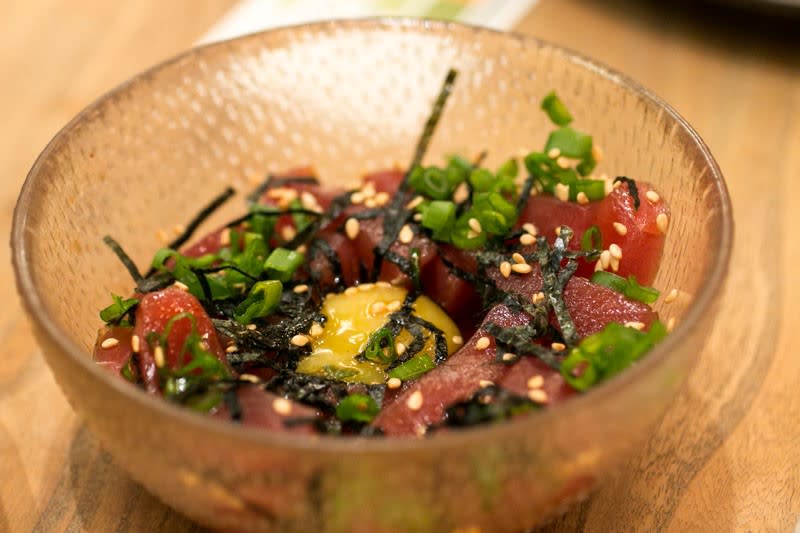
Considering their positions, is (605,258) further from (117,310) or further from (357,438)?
(117,310)

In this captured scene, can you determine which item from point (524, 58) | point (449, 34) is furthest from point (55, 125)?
point (524, 58)

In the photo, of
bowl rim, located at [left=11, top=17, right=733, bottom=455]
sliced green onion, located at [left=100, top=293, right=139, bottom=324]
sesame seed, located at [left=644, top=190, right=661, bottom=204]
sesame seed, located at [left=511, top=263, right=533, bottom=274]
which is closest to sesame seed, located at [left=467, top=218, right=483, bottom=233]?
sesame seed, located at [left=511, top=263, right=533, bottom=274]

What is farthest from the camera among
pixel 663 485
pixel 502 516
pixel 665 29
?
pixel 665 29

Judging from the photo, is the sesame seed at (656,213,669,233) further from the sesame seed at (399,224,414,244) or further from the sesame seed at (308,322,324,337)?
the sesame seed at (308,322,324,337)

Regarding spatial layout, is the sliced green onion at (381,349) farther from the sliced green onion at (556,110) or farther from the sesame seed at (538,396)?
the sliced green onion at (556,110)

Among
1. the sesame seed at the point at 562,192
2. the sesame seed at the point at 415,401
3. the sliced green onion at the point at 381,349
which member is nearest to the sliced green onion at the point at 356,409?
the sesame seed at the point at 415,401

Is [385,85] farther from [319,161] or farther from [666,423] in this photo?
[666,423]
